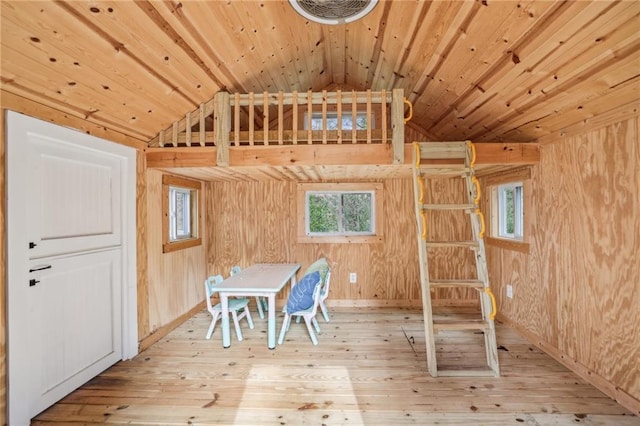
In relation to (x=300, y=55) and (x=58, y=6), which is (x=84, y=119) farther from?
(x=300, y=55)

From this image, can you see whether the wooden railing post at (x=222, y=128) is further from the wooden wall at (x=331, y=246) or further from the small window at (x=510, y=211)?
the small window at (x=510, y=211)

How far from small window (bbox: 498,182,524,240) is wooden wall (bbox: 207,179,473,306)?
610 millimetres

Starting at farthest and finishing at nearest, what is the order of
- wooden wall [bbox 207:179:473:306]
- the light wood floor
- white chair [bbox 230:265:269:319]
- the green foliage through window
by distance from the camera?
the green foliage through window, wooden wall [bbox 207:179:473:306], white chair [bbox 230:265:269:319], the light wood floor

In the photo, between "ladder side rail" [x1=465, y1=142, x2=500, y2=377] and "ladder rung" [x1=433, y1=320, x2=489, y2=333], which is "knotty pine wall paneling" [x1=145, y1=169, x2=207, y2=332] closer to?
"ladder rung" [x1=433, y1=320, x2=489, y2=333]

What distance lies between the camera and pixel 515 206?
344cm

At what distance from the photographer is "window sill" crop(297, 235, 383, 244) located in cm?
420

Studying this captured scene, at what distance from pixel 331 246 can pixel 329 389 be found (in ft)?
7.18

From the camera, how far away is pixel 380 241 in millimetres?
4199

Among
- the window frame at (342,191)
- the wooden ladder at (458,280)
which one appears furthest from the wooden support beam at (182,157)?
the wooden ladder at (458,280)

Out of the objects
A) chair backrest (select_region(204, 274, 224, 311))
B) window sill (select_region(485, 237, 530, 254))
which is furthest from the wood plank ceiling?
chair backrest (select_region(204, 274, 224, 311))

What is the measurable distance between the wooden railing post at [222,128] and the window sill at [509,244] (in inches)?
122

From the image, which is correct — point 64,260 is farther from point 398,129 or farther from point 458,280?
point 458,280

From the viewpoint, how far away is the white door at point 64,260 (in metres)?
1.81

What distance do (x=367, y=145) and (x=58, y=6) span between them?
7.15 feet
